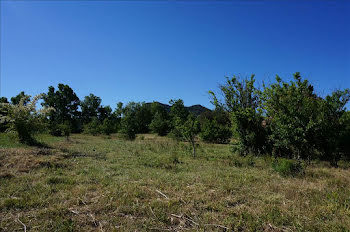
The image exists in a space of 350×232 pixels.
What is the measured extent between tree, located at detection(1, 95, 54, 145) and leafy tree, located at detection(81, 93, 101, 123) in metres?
55.0

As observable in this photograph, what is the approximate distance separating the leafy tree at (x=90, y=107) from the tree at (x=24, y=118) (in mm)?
55020

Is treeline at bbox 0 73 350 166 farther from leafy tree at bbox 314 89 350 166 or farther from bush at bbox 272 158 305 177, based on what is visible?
bush at bbox 272 158 305 177

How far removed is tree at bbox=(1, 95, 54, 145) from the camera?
11094 mm

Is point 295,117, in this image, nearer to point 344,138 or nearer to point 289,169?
point 344,138

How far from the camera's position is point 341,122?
8.98 m

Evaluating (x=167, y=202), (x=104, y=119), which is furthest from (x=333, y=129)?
(x=104, y=119)

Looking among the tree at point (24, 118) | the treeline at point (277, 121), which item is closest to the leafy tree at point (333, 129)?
the treeline at point (277, 121)

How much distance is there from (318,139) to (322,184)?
489 centimetres

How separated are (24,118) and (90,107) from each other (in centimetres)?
5786

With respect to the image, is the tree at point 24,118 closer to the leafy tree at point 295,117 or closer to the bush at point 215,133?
the leafy tree at point 295,117

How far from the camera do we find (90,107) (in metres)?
65.1

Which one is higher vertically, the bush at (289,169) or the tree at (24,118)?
the tree at (24,118)

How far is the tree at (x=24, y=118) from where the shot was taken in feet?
36.4

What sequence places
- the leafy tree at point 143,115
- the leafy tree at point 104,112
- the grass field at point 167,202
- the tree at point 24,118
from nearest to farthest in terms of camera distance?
the grass field at point 167,202, the tree at point 24,118, the leafy tree at point 143,115, the leafy tree at point 104,112
